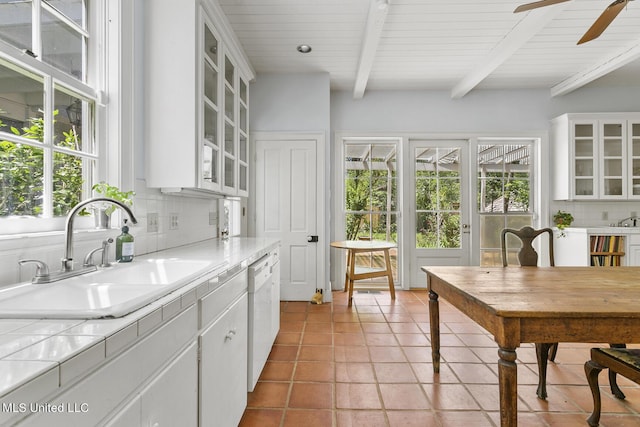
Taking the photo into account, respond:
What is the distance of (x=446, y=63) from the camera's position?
3896 mm

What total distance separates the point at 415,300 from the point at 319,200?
171 centimetres

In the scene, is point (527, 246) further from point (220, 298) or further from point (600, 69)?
point (600, 69)

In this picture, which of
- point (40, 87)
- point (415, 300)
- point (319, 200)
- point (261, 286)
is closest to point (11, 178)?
point (40, 87)

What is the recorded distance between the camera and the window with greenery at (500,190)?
4.76 metres

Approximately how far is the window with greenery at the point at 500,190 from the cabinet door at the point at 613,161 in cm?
78

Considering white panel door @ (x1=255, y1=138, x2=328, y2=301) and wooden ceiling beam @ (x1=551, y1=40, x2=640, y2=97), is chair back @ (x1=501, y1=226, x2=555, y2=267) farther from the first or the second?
wooden ceiling beam @ (x1=551, y1=40, x2=640, y2=97)

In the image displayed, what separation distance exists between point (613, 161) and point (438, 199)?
2169mm

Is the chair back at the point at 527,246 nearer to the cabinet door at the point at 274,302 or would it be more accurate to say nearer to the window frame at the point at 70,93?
the cabinet door at the point at 274,302

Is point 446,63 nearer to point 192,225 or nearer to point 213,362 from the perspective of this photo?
point 192,225

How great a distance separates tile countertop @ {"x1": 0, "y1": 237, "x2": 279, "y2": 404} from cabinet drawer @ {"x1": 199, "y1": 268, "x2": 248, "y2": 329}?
0.28 metres

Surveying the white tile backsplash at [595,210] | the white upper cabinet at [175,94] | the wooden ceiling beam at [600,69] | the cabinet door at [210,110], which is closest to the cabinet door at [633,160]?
the white tile backsplash at [595,210]

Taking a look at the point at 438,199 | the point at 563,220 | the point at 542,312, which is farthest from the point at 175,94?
the point at 563,220

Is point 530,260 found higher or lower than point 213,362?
higher

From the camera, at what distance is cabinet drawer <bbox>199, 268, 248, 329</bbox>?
127 centimetres
